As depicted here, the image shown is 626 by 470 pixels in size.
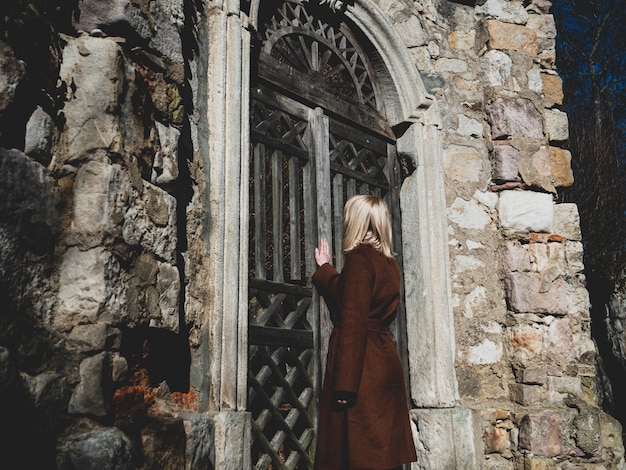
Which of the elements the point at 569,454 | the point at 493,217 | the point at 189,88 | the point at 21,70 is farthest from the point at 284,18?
the point at 569,454

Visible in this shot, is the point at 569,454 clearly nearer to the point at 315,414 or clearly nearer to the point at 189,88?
the point at 315,414

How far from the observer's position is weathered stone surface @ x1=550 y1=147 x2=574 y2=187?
500 centimetres

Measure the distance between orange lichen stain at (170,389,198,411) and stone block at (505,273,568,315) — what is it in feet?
8.27

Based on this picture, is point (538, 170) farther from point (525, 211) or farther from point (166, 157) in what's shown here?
point (166, 157)

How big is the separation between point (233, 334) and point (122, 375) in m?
0.81

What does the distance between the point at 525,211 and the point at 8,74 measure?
11.8ft

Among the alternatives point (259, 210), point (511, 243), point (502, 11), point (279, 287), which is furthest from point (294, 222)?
point (502, 11)

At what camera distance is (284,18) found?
4309 mm

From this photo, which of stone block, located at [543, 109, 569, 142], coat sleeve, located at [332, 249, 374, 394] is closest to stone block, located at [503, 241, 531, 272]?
stone block, located at [543, 109, 569, 142]

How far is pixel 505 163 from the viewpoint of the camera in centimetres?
Answer: 483

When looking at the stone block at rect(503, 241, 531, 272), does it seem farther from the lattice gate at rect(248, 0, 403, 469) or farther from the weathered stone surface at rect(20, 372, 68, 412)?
the weathered stone surface at rect(20, 372, 68, 412)

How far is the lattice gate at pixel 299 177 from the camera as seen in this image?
3.73 meters

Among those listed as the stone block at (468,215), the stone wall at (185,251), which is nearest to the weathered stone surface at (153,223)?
the stone wall at (185,251)

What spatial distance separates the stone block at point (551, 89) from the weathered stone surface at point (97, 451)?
408 cm
